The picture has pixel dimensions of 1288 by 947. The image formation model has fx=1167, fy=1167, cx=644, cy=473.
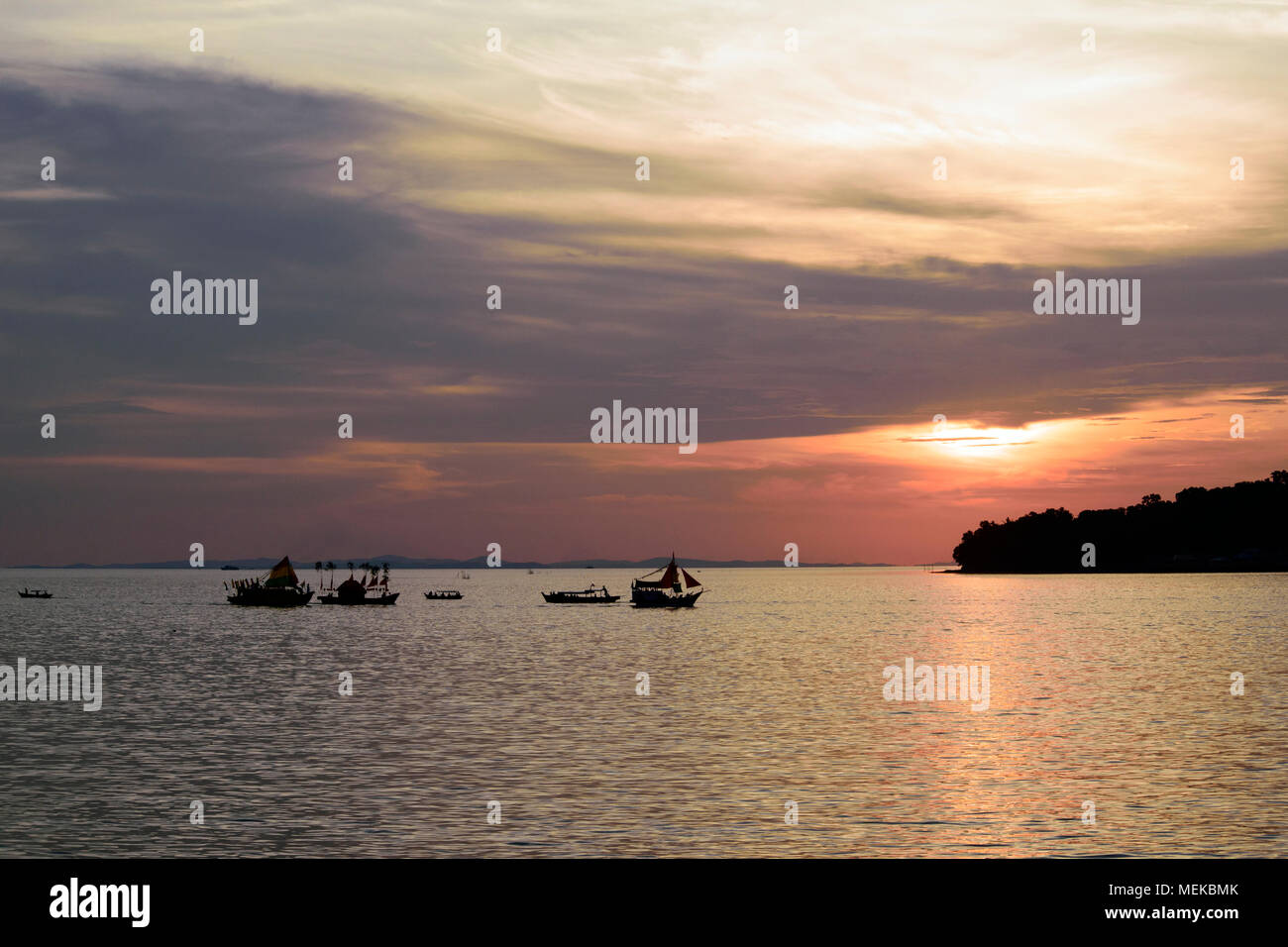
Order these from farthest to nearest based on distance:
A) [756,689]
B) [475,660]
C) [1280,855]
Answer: [475,660], [756,689], [1280,855]

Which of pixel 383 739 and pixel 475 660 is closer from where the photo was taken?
pixel 383 739

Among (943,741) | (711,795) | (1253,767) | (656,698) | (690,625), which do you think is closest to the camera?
(711,795)

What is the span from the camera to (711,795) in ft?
136

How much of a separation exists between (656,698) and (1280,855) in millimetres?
47864

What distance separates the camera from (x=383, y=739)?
187 feet

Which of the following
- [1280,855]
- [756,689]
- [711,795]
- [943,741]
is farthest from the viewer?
[756,689]

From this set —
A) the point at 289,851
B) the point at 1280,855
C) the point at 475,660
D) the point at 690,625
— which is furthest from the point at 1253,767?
the point at 690,625
